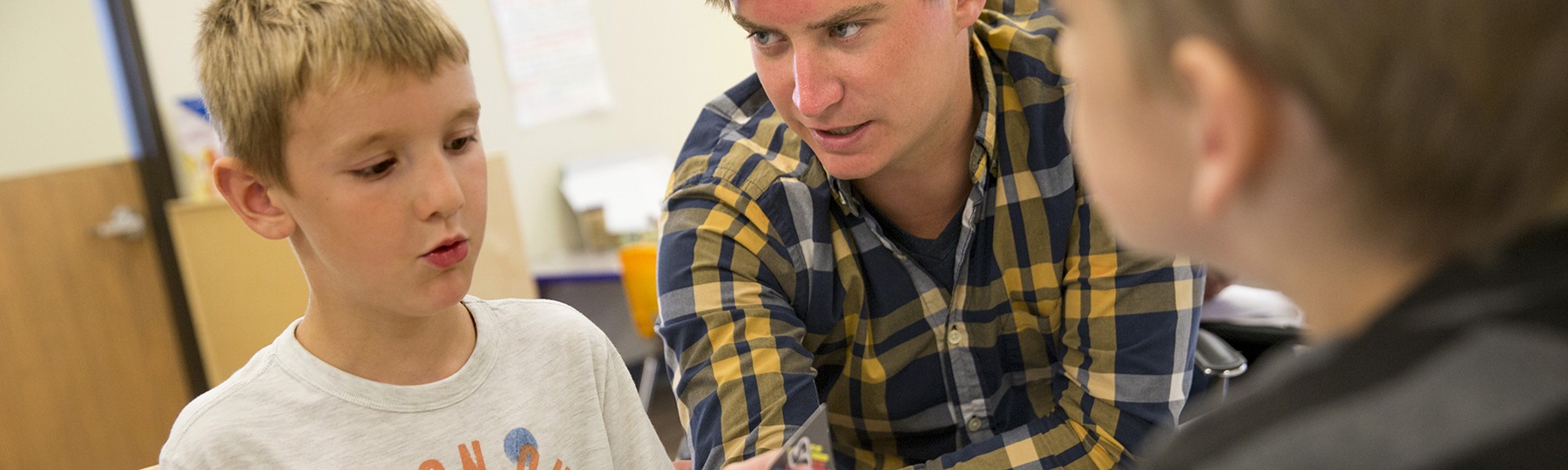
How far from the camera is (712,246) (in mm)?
1360

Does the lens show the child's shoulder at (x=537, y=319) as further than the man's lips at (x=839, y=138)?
No

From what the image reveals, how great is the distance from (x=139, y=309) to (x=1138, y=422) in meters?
3.65

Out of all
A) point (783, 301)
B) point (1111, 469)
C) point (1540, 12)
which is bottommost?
point (1111, 469)

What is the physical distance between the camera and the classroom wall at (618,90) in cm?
459

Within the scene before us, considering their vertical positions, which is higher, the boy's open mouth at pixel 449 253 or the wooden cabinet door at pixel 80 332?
the boy's open mouth at pixel 449 253

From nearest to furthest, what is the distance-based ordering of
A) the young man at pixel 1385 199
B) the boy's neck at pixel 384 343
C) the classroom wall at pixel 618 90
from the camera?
the young man at pixel 1385 199 → the boy's neck at pixel 384 343 → the classroom wall at pixel 618 90

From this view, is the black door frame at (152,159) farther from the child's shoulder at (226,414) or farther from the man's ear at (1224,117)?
the man's ear at (1224,117)

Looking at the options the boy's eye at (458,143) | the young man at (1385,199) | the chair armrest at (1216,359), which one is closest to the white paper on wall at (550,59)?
the chair armrest at (1216,359)

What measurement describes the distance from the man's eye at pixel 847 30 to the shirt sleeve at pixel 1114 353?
0.36m

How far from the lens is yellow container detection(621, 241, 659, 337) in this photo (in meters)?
3.52

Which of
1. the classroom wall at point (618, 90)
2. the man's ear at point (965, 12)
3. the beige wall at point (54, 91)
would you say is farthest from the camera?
the classroom wall at point (618, 90)

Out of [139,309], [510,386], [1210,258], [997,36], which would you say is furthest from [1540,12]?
[139,309]

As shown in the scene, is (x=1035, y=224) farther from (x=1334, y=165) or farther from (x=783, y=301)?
(x=1334, y=165)

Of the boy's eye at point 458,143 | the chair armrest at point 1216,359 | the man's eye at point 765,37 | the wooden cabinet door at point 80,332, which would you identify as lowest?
the wooden cabinet door at point 80,332
